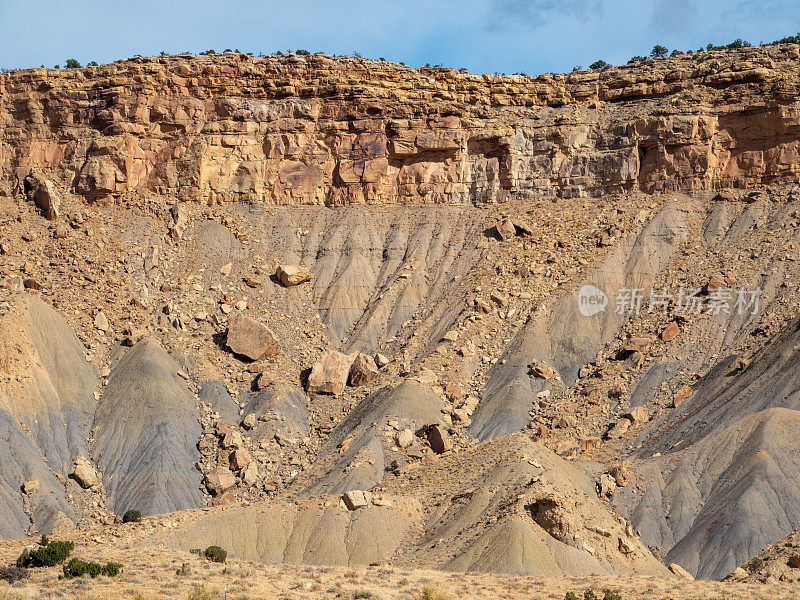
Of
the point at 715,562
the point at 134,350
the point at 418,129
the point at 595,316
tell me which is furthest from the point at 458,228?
the point at 715,562

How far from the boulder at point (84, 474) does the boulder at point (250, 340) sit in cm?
994

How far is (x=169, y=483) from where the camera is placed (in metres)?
43.6

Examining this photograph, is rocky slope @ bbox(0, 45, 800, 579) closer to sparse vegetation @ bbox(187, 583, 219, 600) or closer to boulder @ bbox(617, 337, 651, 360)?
boulder @ bbox(617, 337, 651, 360)

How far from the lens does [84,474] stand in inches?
1720

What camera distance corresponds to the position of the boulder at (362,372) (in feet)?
167

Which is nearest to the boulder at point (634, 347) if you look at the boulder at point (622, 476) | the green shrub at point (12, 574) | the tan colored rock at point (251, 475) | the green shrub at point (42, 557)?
the boulder at point (622, 476)

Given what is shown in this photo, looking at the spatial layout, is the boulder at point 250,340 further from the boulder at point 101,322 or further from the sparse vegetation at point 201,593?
the sparse vegetation at point 201,593

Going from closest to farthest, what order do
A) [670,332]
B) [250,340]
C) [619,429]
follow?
[619,429], [670,332], [250,340]

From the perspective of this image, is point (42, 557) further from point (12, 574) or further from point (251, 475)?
point (251, 475)

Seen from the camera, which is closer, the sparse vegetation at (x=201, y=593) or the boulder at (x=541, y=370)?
the sparse vegetation at (x=201, y=593)

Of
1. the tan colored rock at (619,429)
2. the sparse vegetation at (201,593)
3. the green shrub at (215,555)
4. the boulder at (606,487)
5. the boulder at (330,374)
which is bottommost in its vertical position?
the green shrub at (215,555)

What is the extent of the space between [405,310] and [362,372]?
6.79 meters

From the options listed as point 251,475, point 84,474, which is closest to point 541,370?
point 251,475

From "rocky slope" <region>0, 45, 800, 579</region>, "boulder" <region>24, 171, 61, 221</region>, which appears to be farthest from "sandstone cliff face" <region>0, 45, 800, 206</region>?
"boulder" <region>24, 171, 61, 221</region>
